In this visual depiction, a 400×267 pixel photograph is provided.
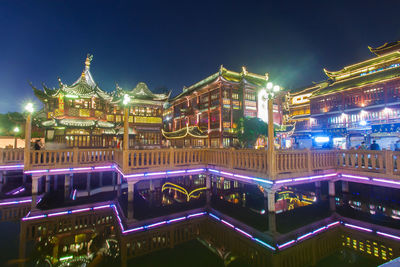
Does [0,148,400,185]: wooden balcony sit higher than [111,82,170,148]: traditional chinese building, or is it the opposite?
[111,82,170,148]: traditional chinese building

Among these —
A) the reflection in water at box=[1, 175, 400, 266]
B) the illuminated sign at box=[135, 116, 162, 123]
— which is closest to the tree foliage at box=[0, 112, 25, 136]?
the illuminated sign at box=[135, 116, 162, 123]

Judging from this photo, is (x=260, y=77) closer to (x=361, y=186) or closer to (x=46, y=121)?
(x=361, y=186)

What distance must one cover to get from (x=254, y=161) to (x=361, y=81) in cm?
2612

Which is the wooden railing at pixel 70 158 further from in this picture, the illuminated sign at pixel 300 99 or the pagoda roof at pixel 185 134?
the illuminated sign at pixel 300 99

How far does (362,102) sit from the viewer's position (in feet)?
84.2

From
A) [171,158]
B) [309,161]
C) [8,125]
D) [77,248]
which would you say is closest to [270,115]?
[309,161]

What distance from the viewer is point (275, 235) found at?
22.2 feet

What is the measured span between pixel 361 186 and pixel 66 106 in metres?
25.1

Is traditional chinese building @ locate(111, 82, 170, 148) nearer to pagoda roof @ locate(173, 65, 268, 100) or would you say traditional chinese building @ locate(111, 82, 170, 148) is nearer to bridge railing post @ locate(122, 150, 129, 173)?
pagoda roof @ locate(173, 65, 268, 100)

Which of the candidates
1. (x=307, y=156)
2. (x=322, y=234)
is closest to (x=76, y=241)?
(x=322, y=234)

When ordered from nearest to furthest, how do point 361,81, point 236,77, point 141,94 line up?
point 141,94 < point 361,81 < point 236,77

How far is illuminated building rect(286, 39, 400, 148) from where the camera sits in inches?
882

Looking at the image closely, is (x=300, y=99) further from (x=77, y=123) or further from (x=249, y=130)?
(x=77, y=123)

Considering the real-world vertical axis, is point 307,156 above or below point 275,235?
above
